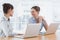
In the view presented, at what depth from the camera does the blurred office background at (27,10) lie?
4.43 m

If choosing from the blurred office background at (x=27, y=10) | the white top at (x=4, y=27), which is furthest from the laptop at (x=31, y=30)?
the blurred office background at (x=27, y=10)

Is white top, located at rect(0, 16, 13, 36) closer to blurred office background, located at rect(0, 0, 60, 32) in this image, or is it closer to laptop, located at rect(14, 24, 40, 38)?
laptop, located at rect(14, 24, 40, 38)

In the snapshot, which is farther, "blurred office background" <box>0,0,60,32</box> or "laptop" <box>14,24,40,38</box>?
"blurred office background" <box>0,0,60,32</box>

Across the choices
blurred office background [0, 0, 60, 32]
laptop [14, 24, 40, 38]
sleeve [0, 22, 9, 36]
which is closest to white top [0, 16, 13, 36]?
sleeve [0, 22, 9, 36]

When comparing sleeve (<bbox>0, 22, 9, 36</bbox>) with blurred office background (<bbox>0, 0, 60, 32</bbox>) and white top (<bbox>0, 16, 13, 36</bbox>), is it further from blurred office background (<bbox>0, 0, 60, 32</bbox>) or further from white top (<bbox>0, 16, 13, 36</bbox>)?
blurred office background (<bbox>0, 0, 60, 32</bbox>)

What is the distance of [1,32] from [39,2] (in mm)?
2073

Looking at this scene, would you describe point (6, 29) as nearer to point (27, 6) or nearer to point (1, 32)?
point (1, 32)

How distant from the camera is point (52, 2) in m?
4.50

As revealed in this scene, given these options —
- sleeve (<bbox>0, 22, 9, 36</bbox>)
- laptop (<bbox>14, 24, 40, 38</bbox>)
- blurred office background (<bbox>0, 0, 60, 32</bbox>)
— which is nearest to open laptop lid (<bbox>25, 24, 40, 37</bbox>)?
laptop (<bbox>14, 24, 40, 38</bbox>)

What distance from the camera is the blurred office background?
14.5ft

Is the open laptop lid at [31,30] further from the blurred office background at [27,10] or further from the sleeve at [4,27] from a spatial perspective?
the blurred office background at [27,10]

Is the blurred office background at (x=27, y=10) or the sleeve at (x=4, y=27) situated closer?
the sleeve at (x=4, y=27)

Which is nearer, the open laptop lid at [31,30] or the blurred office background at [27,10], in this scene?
the open laptop lid at [31,30]

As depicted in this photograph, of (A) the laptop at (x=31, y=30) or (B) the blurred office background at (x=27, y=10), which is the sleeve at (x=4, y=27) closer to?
(A) the laptop at (x=31, y=30)
